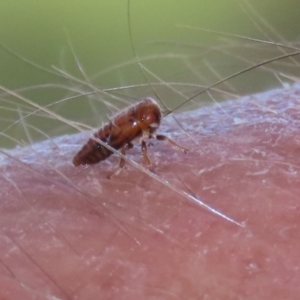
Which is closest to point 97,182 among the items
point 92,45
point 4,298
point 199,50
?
point 4,298

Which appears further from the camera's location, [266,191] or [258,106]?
[258,106]

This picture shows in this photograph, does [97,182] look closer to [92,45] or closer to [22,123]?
Result: [22,123]

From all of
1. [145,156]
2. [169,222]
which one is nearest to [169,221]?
[169,222]

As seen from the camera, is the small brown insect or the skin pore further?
the small brown insect
